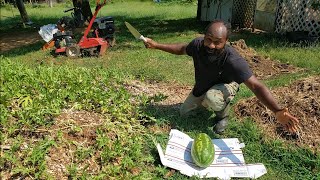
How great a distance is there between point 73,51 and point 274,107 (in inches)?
257

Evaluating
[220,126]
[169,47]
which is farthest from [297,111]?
[169,47]

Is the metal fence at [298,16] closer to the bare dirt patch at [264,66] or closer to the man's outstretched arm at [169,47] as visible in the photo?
the bare dirt patch at [264,66]

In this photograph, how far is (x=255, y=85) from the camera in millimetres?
3637

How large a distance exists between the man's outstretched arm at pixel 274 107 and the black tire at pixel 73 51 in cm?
608

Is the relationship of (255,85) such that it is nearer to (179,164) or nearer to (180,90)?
(179,164)

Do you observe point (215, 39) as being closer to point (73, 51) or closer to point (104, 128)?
point (104, 128)

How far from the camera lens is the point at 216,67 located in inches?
161

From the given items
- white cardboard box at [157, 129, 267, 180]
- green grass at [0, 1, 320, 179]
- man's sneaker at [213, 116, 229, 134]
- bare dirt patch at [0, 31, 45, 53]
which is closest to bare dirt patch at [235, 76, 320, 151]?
green grass at [0, 1, 320, 179]

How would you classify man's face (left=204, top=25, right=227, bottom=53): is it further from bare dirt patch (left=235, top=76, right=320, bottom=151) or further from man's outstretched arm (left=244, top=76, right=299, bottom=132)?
bare dirt patch (left=235, top=76, right=320, bottom=151)

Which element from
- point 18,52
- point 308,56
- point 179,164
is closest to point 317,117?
point 179,164

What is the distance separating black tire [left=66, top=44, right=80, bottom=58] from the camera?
8.84m

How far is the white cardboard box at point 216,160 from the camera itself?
146 inches

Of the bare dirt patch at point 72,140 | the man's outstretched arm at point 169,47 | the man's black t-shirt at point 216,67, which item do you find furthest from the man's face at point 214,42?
the bare dirt patch at point 72,140

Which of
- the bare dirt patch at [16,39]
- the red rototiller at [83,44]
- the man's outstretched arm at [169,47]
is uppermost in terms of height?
the man's outstretched arm at [169,47]
